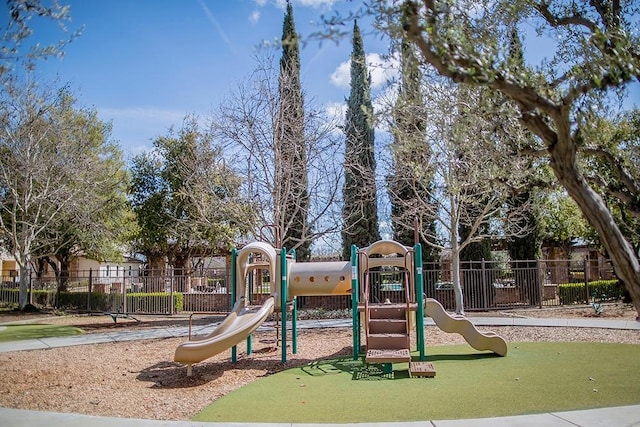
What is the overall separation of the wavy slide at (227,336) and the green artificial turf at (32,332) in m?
7.40

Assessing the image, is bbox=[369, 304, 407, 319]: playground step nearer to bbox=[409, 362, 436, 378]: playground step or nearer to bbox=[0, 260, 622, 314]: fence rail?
bbox=[409, 362, 436, 378]: playground step

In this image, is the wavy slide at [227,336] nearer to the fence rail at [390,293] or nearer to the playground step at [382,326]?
the playground step at [382,326]

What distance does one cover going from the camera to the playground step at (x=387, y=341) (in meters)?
9.36

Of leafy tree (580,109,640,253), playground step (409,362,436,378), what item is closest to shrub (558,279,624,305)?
leafy tree (580,109,640,253)

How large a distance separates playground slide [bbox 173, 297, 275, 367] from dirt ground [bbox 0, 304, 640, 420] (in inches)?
17.8

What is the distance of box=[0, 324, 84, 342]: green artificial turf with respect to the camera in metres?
13.9

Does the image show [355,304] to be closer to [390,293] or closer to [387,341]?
[387,341]

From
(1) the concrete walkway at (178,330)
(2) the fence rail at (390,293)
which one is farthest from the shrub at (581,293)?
(1) the concrete walkway at (178,330)

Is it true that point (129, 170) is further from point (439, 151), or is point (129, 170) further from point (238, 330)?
point (238, 330)

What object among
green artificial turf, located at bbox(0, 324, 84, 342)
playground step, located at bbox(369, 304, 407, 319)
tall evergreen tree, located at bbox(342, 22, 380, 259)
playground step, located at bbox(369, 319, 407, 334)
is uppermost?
tall evergreen tree, located at bbox(342, 22, 380, 259)

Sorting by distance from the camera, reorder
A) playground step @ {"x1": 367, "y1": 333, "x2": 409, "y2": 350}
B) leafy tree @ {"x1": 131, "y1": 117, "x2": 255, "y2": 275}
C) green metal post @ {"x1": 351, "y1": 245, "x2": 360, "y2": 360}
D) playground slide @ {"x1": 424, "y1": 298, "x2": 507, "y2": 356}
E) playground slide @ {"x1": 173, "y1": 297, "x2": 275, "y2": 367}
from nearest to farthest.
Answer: playground slide @ {"x1": 173, "y1": 297, "x2": 275, "y2": 367} < playground step @ {"x1": 367, "y1": 333, "x2": 409, "y2": 350} < playground slide @ {"x1": 424, "y1": 298, "x2": 507, "y2": 356} < green metal post @ {"x1": 351, "y1": 245, "x2": 360, "y2": 360} < leafy tree @ {"x1": 131, "y1": 117, "x2": 255, "y2": 275}

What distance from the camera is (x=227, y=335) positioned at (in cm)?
870

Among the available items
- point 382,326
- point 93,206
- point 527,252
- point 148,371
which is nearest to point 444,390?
point 382,326

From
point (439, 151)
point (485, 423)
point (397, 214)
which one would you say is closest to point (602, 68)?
point (485, 423)
